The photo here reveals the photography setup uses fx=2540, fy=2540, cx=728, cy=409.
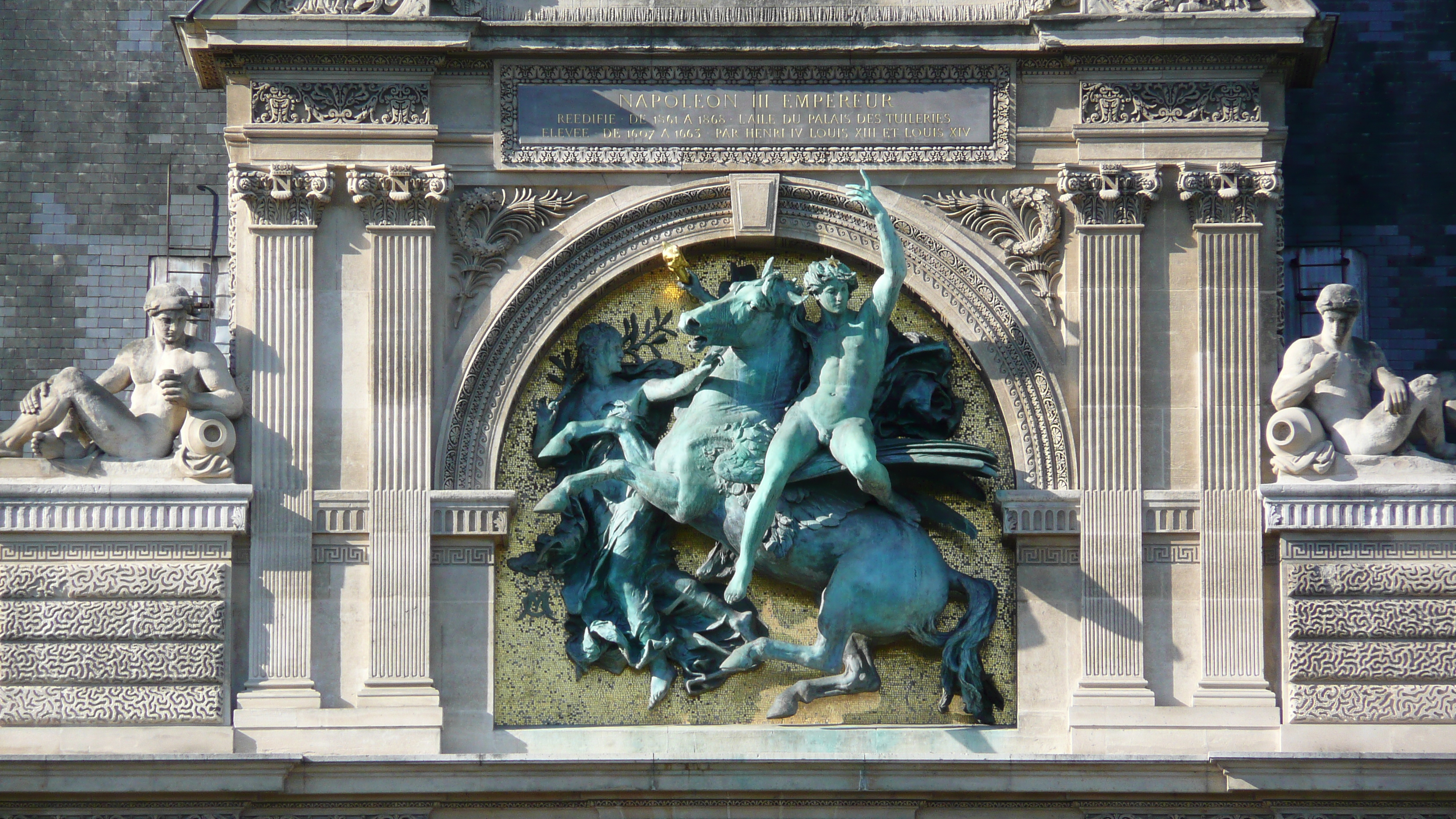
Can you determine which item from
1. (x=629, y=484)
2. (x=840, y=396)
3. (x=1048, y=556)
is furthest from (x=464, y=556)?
(x=1048, y=556)

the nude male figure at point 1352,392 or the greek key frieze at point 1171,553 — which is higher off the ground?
the nude male figure at point 1352,392

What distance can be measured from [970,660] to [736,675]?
1773 millimetres

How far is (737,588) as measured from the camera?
18.5 metres

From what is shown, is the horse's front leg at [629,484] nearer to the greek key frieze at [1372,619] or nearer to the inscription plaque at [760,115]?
the inscription plaque at [760,115]

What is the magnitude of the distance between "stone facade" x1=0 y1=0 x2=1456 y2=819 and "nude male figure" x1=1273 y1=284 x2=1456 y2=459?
34 millimetres

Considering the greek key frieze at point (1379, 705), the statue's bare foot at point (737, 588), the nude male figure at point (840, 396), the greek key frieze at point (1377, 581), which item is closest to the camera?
the statue's bare foot at point (737, 588)

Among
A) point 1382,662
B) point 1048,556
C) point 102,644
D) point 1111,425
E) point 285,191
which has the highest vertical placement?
point 285,191

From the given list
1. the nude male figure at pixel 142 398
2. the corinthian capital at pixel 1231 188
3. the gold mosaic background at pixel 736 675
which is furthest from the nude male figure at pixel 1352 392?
the nude male figure at pixel 142 398

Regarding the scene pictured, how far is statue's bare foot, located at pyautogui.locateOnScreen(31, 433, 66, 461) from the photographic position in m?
18.9

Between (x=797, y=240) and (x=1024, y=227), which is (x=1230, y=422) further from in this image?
(x=797, y=240)

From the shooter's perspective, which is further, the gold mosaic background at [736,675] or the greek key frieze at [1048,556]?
the greek key frieze at [1048,556]

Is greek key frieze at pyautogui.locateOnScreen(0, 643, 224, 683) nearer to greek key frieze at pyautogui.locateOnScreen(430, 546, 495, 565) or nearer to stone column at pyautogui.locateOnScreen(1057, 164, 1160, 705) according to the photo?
greek key frieze at pyautogui.locateOnScreen(430, 546, 495, 565)

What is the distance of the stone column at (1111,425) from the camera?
19094 mm

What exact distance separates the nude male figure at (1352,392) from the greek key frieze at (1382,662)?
144cm
